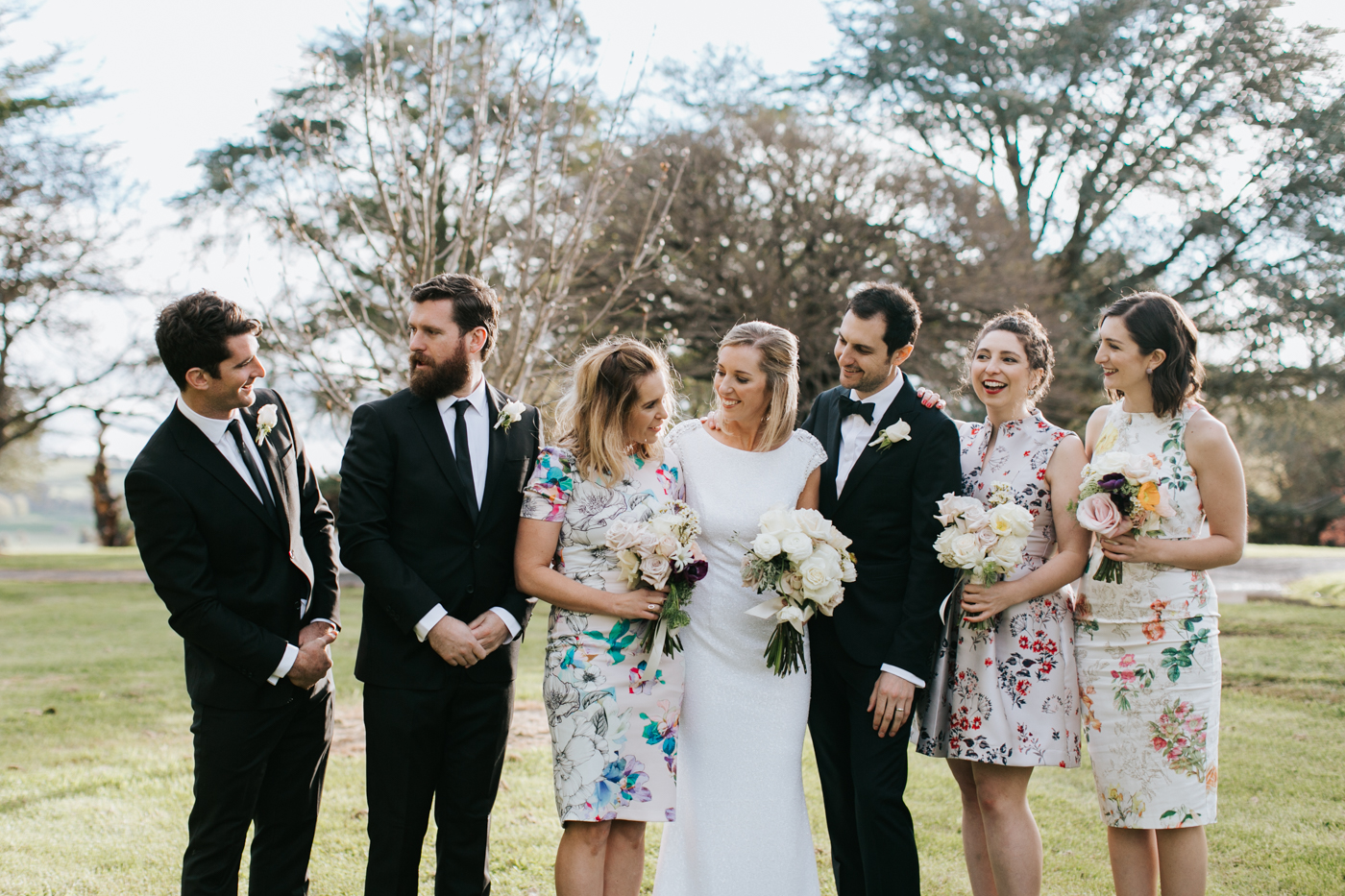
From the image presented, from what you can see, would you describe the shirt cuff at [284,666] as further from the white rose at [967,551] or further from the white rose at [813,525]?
the white rose at [967,551]

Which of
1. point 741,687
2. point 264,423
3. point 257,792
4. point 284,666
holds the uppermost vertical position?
point 264,423

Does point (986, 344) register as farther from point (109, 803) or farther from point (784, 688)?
point (109, 803)

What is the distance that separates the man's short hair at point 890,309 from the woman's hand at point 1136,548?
44.0 inches

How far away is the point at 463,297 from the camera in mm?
3461

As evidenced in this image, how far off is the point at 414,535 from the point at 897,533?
186 cm

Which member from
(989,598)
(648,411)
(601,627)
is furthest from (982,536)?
(601,627)

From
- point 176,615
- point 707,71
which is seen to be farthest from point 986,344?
point 707,71

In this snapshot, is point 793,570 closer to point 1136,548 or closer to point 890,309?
point 890,309

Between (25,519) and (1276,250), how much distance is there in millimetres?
72442

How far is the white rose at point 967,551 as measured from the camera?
11.0ft

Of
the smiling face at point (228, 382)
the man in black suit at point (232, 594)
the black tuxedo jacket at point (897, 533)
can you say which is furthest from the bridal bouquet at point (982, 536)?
the smiling face at point (228, 382)

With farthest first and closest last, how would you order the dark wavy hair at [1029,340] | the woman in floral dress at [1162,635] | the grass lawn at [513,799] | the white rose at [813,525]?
the grass lawn at [513,799]
the dark wavy hair at [1029,340]
the woman in floral dress at [1162,635]
the white rose at [813,525]

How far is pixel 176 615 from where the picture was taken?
3.18m

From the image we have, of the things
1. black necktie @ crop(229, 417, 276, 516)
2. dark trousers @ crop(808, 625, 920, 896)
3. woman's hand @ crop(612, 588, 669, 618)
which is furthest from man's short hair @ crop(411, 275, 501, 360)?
dark trousers @ crop(808, 625, 920, 896)
